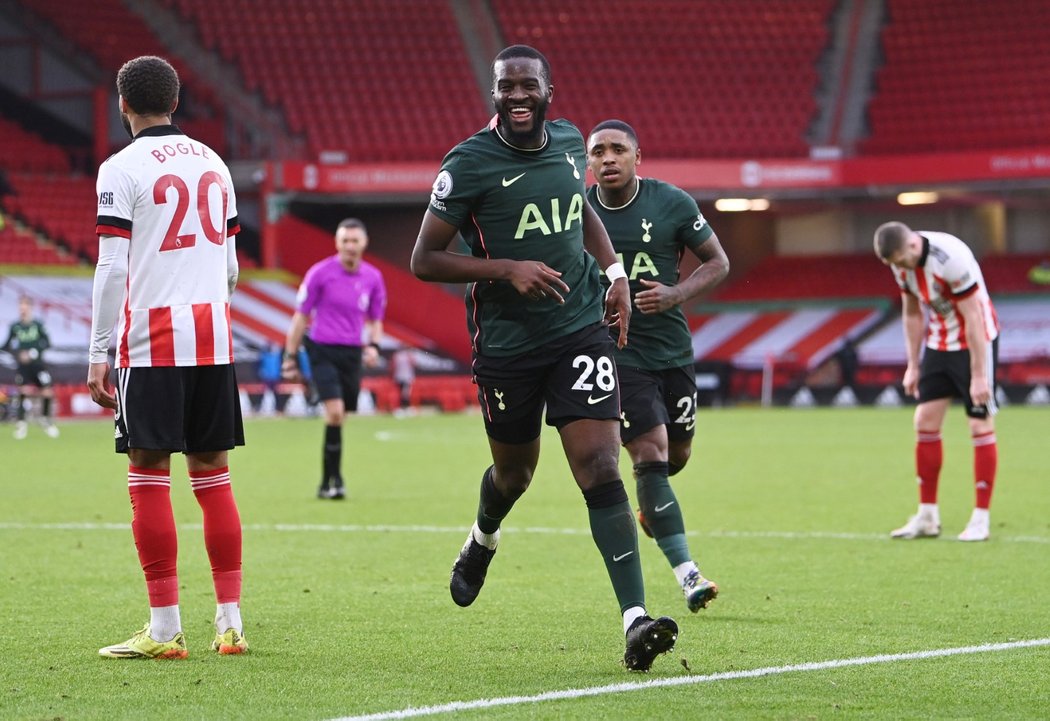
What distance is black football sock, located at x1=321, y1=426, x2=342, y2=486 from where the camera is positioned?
1284 centimetres

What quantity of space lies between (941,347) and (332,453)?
5.25 meters

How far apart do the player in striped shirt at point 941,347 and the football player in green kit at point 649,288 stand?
7.97 ft

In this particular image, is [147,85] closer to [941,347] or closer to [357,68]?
[941,347]

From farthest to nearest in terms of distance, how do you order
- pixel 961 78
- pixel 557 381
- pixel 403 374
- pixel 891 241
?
pixel 961 78 → pixel 403 374 → pixel 891 241 → pixel 557 381

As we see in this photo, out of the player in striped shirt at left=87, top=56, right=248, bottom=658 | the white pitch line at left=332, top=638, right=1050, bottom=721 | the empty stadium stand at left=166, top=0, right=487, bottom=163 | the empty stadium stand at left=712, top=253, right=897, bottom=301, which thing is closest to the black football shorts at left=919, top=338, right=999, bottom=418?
the white pitch line at left=332, top=638, right=1050, bottom=721

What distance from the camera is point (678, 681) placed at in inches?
205

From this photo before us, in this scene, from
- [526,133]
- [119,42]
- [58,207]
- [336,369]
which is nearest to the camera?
[526,133]

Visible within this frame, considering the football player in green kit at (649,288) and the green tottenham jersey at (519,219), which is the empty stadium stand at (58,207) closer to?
the football player in green kit at (649,288)

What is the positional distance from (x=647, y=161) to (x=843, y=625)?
101 ft

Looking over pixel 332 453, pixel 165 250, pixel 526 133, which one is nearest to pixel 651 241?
pixel 526 133

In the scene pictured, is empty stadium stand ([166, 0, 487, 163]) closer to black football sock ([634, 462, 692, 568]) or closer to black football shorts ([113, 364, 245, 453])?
black football sock ([634, 462, 692, 568])

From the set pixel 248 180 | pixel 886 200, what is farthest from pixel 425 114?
pixel 886 200

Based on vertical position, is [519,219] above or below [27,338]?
above

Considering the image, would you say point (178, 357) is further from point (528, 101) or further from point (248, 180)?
point (248, 180)
